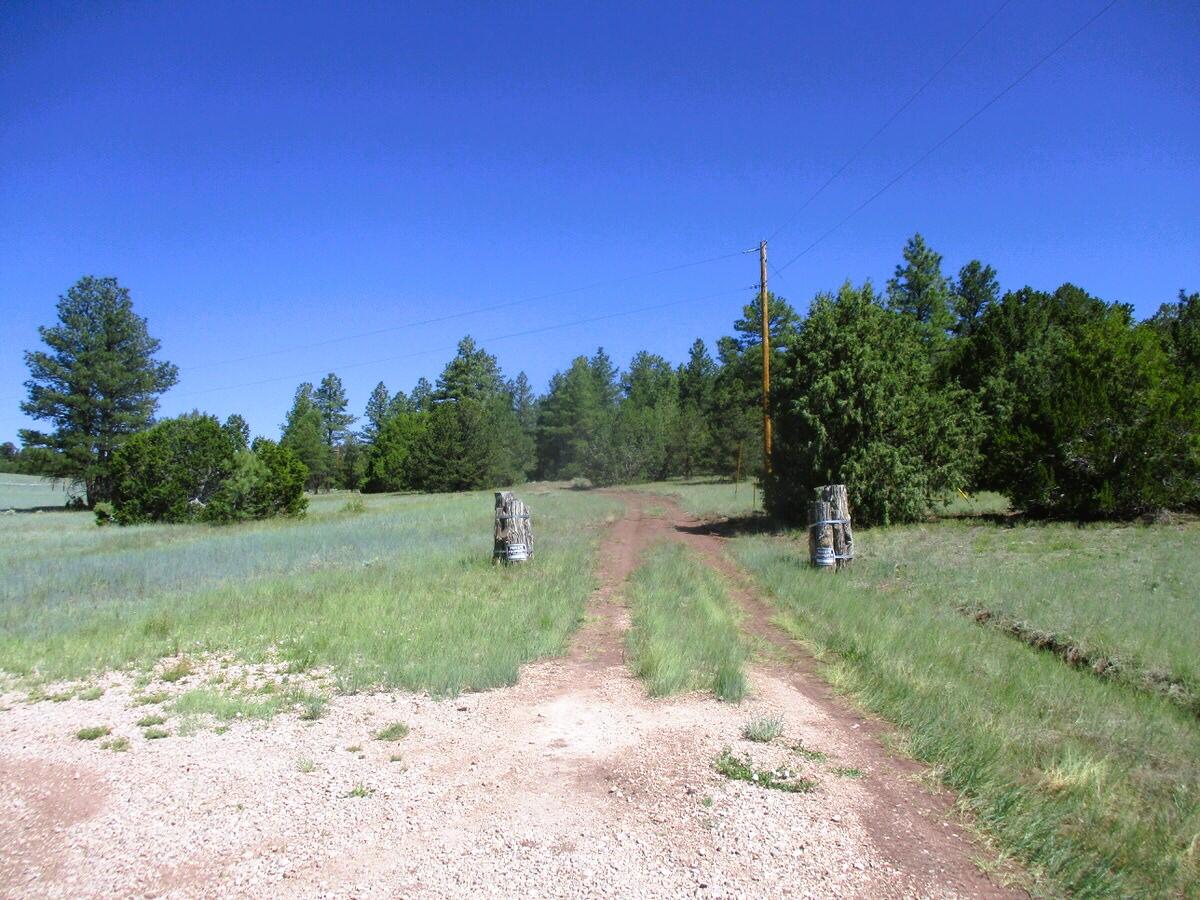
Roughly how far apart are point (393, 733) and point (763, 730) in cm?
281

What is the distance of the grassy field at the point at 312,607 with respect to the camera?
Result: 25.6 ft

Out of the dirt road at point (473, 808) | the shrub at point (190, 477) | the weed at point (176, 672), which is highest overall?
the shrub at point (190, 477)

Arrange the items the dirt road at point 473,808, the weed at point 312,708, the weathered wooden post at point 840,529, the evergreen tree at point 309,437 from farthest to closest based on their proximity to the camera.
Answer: the evergreen tree at point 309,437 < the weathered wooden post at point 840,529 < the weed at point 312,708 < the dirt road at point 473,808

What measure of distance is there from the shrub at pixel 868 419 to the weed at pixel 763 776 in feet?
60.1

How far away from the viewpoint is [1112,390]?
2184cm

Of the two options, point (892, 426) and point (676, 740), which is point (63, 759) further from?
point (892, 426)

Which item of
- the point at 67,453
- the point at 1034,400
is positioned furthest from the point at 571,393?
the point at 1034,400

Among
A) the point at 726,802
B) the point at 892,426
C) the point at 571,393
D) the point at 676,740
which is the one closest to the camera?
the point at 726,802

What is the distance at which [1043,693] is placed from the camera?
7055 mm

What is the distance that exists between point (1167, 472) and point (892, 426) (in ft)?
24.1

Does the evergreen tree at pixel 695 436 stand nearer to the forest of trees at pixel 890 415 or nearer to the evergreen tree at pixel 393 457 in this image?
the forest of trees at pixel 890 415

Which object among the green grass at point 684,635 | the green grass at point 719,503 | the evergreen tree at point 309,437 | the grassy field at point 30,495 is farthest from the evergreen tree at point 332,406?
the green grass at point 684,635

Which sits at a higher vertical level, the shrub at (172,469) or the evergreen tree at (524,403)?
the evergreen tree at (524,403)

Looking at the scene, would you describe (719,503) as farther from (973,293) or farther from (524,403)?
(524,403)
